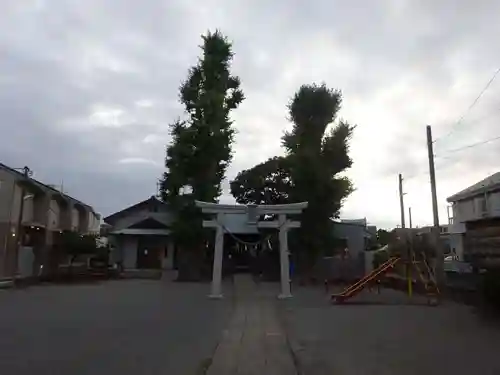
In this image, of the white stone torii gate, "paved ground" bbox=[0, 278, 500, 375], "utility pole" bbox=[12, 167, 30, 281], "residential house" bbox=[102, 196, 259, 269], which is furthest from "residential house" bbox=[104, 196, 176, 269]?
"paved ground" bbox=[0, 278, 500, 375]

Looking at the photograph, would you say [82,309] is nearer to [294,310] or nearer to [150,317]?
[150,317]

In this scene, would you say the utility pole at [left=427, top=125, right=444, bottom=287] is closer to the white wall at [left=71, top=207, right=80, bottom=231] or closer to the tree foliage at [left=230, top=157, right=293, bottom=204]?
the tree foliage at [left=230, top=157, right=293, bottom=204]

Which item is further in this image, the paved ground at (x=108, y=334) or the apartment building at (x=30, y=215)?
the apartment building at (x=30, y=215)

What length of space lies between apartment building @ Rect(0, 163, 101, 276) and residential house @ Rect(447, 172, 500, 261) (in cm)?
1927

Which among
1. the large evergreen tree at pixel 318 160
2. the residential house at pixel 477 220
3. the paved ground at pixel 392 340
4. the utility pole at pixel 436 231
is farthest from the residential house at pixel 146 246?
the paved ground at pixel 392 340

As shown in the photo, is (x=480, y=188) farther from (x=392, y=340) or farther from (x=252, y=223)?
(x=392, y=340)

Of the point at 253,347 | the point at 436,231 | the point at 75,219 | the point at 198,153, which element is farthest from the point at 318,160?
the point at 253,347

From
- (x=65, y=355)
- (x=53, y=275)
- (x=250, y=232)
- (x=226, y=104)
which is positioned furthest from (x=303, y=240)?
(x=65, y=355)

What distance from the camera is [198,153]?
29.4 m

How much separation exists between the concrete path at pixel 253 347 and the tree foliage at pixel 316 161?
549 inches

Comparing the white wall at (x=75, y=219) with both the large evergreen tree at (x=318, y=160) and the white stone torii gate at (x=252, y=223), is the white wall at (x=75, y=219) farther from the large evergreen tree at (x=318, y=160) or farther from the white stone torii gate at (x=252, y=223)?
the white stone torii gate at (x=252, y=223)

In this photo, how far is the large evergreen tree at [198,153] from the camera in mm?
29188

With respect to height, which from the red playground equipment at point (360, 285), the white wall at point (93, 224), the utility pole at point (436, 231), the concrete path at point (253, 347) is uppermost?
the white wall at point (93, 224)

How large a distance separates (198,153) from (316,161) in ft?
21.5
